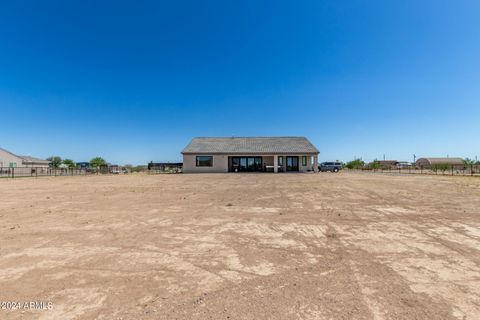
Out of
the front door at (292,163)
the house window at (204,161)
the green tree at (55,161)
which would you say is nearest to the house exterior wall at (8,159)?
the green tree at (55,161)

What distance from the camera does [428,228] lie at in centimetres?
495

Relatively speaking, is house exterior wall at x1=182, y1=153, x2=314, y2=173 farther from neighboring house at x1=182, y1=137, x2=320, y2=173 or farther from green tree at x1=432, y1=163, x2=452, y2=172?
green tree at x1=432, y1=163, x2=452, y2=172

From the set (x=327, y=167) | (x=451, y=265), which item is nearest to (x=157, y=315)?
(x=451, y=265)

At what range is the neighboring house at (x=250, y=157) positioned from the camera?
30.7 metres

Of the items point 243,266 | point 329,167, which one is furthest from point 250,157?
point 243,266

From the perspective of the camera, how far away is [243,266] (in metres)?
3.21

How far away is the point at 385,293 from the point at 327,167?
35442 millimetres

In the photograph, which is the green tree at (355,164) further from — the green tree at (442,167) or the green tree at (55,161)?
the green tree at (55,161)

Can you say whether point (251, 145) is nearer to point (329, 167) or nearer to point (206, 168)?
point (206, 168)

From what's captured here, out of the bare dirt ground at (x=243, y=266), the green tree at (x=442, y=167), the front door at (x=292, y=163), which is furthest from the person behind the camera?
the green tree at (x=442, y=167)

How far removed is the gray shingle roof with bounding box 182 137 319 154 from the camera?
31.0 metres

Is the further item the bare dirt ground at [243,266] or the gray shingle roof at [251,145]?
the gray shingle roof at [251,145]

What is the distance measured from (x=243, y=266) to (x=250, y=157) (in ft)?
93.5

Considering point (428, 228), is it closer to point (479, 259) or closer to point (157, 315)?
point (479, 259)
